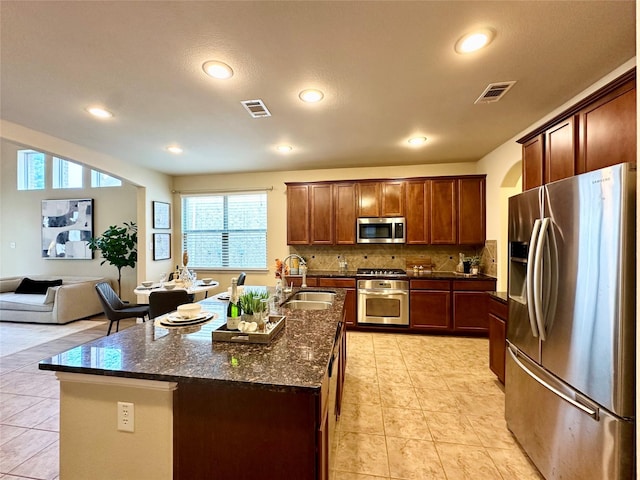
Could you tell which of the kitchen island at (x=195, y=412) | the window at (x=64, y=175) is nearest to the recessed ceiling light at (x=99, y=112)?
the kitchen island at (x=195, y=412)

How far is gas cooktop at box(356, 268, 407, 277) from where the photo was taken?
4.34m

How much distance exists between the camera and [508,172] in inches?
Answer: 144

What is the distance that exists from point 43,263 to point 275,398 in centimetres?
771

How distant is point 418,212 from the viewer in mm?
4496

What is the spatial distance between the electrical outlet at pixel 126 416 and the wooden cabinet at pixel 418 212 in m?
4.05

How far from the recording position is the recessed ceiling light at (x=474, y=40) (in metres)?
1.71

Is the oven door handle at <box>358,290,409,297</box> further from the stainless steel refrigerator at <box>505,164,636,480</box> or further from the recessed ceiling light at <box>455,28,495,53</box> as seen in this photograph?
the recessed ceiling light at <box>455,28,495,53</box>

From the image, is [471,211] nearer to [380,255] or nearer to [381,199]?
[381,199]

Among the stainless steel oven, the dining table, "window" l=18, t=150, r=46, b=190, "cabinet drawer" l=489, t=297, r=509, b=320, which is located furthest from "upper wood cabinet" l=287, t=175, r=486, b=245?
"window" l=18, t=150, r=46, b=190

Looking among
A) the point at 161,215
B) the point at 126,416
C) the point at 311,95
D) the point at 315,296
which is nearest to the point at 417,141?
the point at 311,95

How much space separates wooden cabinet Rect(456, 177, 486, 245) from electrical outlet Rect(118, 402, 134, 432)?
4.41 meters

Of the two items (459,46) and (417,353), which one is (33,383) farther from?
(459,46)

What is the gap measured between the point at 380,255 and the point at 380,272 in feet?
1.24

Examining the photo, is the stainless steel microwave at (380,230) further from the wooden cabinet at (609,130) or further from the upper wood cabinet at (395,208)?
the wooden cabinet at (609,130)
